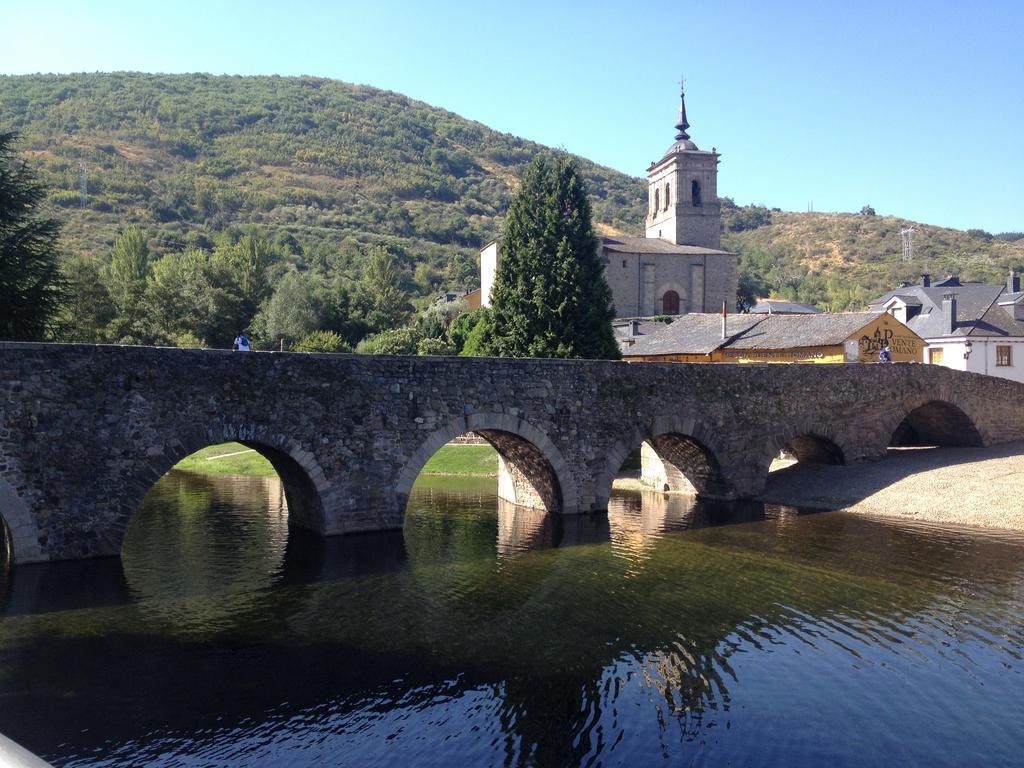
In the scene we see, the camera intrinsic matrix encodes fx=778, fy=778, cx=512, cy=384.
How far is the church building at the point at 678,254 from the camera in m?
67.6

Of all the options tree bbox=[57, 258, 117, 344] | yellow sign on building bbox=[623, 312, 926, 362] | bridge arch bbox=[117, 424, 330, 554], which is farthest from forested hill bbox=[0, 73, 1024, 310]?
bridge arch bbox=[117, 424, 330, 554]

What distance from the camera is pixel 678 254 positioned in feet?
226

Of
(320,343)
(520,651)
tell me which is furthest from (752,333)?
(520,651)

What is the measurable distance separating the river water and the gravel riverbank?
9.45 ft

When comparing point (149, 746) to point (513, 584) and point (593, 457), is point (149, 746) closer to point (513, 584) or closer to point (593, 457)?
point (513, 584)

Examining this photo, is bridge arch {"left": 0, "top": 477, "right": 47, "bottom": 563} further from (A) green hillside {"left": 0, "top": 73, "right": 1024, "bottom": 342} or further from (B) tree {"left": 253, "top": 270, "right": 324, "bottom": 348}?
(B) tree {"left": 253, "top": 270, "right": 324, "bottom": 348}

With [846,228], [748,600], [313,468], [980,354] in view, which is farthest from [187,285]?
[846,228]

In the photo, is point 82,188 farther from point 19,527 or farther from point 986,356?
point 986,356

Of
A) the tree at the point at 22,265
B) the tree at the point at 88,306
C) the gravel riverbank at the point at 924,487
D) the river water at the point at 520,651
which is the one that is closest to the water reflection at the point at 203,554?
the river water at the point at 520,651

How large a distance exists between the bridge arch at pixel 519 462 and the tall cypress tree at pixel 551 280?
12.4m

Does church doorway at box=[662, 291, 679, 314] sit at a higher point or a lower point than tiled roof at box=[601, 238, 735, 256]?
lower

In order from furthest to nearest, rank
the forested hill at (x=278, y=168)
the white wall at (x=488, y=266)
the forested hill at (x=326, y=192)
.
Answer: the forested hill at (x=278, y=168) → the forested hill at (x=326, y=192) → the white wall at (x=488, y=266)

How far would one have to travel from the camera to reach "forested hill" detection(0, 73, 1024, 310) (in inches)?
3541

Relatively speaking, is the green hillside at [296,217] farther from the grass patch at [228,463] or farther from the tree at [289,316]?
the grass patch at [228,463]
